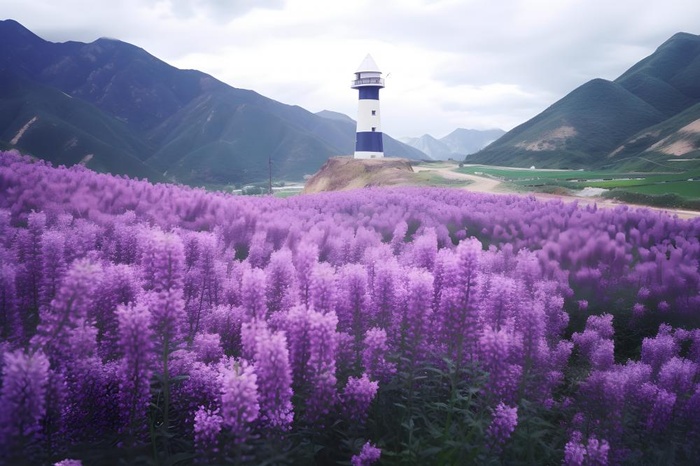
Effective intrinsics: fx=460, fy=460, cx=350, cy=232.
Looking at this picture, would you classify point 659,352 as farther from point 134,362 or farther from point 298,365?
point 134,362

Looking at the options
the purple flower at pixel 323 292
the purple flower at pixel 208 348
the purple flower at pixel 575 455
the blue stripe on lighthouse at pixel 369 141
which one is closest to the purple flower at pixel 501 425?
the purple flower at pixel 575 455

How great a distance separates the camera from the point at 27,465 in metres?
1.99

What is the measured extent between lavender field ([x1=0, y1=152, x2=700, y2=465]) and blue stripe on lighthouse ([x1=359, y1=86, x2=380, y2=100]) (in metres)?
53.2

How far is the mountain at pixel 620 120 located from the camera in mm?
104562

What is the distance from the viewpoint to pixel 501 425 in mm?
3113

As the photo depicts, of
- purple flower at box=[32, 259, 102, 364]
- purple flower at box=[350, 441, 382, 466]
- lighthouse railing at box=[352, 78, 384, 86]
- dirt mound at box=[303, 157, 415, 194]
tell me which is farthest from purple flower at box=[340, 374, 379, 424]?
lighthouse railing at box=[352, 78, 384, 86]

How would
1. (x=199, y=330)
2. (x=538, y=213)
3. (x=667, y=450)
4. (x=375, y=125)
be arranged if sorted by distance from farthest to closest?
1. (x=375, y=125)
2. (x=538, y=213)
3. (x=199, y=330)
4. (x=667, y=450)

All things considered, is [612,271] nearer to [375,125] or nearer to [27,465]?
[27,465]

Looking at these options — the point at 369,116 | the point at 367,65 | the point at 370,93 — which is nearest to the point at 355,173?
the point at 369,116

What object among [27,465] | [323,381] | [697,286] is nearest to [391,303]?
[323,381]

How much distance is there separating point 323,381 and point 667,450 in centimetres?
290

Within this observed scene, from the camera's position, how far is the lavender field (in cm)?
245

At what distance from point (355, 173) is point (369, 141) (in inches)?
407

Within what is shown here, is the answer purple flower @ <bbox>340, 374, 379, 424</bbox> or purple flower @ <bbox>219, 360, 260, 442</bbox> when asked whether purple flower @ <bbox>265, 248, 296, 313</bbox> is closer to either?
purple flower @ <bbox>340, 374, 379, 424</bbox>
